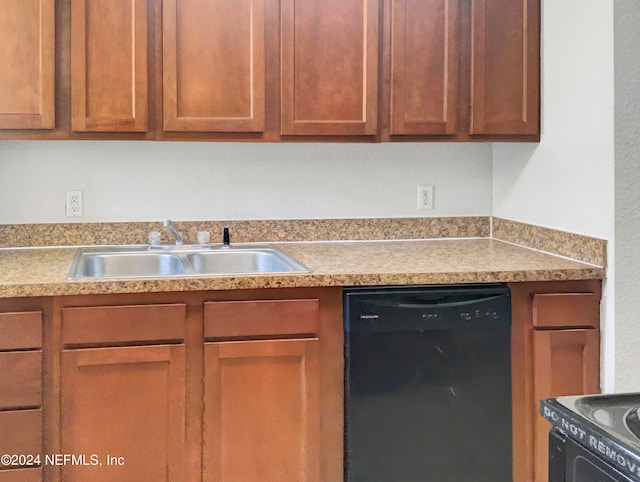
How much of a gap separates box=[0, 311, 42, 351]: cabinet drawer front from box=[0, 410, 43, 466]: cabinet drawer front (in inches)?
7.6

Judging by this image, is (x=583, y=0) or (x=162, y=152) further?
(x=162, y=152)

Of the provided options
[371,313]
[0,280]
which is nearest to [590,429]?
[371,313]

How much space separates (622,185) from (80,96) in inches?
69.9

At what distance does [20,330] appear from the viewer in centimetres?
193

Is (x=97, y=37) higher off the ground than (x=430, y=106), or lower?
higher

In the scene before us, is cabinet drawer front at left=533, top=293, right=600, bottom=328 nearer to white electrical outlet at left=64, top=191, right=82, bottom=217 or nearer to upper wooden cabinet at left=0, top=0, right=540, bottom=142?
upper wooden cabinet at left=0, top=0, right=540, bottom=142

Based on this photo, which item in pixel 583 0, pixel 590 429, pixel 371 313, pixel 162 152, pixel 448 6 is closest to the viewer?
pixel 590 429

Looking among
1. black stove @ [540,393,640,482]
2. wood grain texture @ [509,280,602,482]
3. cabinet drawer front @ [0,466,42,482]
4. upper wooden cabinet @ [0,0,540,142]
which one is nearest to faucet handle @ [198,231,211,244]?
upper wooden cabinet @ [0,0,540,142]

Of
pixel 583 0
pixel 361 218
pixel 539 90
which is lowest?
pixel 361 218

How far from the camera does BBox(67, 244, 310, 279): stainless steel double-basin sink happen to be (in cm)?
251

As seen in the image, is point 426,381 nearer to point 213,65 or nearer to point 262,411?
point 262,411

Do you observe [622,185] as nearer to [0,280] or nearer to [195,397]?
[195,397]

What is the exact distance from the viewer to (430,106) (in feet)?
8.21

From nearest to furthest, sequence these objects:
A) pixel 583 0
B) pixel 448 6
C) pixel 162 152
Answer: pixel 583 0
pixel 448 6
pixel 162 152
